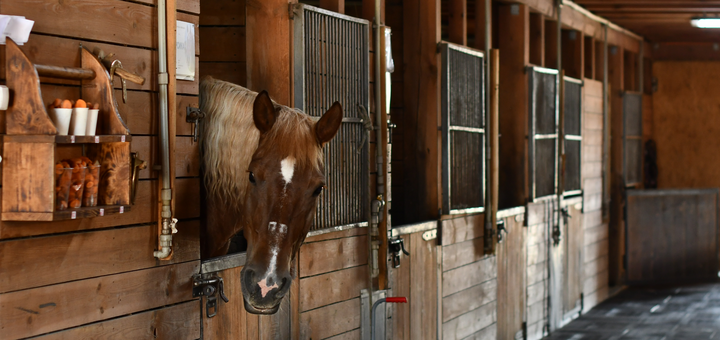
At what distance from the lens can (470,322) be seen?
14.4 feet

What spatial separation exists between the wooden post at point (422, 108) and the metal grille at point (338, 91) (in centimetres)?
82

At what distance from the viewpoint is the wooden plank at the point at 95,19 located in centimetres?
171

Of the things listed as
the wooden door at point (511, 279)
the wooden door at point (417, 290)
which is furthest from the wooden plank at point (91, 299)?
the wooden door at point (511, 279)

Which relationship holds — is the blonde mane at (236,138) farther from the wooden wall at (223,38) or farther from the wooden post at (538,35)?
the wooden post at (538,35)

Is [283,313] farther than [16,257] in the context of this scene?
Yes

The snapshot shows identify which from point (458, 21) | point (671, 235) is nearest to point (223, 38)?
point (458, 21)

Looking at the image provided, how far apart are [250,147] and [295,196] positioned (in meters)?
0.25

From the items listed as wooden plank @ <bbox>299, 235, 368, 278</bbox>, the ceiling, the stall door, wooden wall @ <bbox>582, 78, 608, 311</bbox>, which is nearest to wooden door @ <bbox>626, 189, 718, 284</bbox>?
wooden wall @ <bbox>582, 78, 608, 311</bbox>

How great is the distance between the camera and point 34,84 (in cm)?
162

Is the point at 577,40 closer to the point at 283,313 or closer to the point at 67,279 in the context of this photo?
the point at 283,313

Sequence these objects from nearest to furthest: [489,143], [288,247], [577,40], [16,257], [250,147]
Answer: [16,257], [288,247], [250,147], [489,143], [577,40]

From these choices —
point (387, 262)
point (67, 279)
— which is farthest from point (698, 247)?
point (67, 279)

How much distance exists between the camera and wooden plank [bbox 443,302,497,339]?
13.6 ft

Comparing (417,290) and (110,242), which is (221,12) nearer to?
(110,242)
